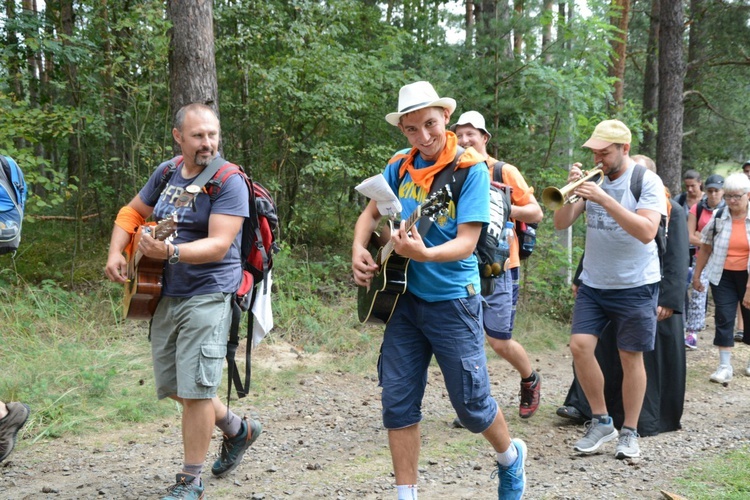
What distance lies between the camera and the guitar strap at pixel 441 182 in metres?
3.36

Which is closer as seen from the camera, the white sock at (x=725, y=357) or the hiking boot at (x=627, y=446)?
the hiking boot at (x=627, y=446)

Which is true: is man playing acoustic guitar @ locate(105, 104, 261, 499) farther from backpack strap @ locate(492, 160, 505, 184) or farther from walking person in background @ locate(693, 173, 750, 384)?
walking person in background @ locate(693, 173, 750, 384)

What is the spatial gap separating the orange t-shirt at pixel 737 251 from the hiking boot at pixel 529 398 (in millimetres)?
2913

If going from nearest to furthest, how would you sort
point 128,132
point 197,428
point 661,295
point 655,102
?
point 197,428 → point 661,295 → point 128,132 → point 655,102

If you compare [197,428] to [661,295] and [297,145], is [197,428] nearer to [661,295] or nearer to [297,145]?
[661,295]

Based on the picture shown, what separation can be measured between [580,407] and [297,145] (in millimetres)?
5404

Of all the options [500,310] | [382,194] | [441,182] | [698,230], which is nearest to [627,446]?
[500,310]

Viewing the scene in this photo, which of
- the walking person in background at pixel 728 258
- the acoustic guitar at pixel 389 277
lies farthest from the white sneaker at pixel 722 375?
the acoustic guitar at pixel 389 277

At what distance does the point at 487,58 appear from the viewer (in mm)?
9531

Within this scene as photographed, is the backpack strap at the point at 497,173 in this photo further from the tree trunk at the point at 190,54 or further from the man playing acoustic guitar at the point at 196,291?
the tree trunk at the point at 190,54

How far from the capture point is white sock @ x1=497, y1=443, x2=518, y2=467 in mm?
3666

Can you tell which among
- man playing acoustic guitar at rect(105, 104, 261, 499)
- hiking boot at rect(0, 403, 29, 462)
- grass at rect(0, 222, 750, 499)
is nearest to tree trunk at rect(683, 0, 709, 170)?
grass at rect(0, 222, 750, 499)

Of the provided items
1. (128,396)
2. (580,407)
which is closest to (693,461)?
(580,407)

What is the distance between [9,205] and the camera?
397 cm
